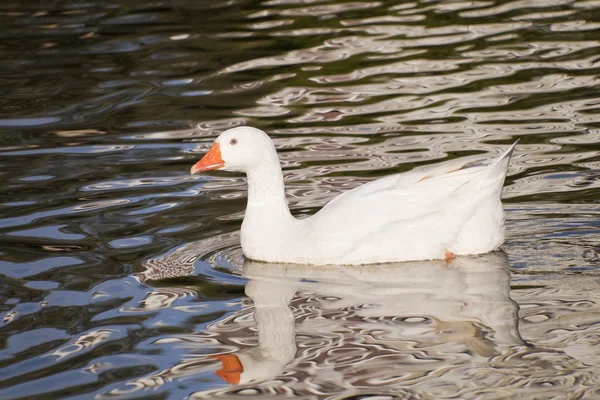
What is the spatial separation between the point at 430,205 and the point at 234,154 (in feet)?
4.94

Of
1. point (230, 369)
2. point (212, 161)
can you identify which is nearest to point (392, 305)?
point (230, 369)

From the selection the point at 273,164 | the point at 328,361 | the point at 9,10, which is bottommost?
the point at 328,361

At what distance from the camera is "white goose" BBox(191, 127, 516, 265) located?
7879 millimetres

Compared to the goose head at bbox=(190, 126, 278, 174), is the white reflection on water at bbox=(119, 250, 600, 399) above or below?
below

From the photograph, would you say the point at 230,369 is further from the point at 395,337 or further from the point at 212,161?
the point at 212,161

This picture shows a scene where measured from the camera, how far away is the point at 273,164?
8273mm

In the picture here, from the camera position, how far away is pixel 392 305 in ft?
23.5

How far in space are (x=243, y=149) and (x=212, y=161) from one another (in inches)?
10.8

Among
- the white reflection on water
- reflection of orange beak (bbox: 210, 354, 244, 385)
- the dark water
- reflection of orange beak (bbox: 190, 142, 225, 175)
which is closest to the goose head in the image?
reflection of orange beak (bbox: 190, 142, 225, 175)

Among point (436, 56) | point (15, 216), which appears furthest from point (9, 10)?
point (15, 216)

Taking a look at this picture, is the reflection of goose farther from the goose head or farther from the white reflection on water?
the goose head

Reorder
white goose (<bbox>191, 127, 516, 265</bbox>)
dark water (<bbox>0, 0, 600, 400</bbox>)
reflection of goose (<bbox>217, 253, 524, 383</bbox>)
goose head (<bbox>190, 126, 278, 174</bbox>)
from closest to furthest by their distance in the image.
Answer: dark water (<bbox>0, 0, 600, 400</bbox>), reflection of goose (<bbox>217, 253, 524, 383</bbox>), white goose (<bbox>191, 127, 516, 265</bbox>), goose head (<bbox>190, 126, 278, 174</bbox>)

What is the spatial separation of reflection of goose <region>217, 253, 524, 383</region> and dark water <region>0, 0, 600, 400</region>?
0.07 feet

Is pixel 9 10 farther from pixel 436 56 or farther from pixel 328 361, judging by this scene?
pixel 328 361
